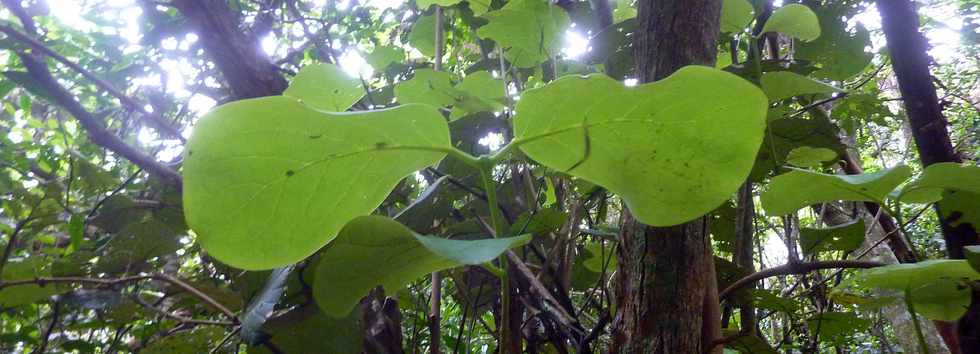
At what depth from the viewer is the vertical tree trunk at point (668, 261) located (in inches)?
16.2

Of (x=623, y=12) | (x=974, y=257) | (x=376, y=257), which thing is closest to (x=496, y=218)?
(x=376, y=257)

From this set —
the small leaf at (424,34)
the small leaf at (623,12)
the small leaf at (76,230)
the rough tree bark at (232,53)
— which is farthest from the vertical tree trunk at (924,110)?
the small leaf at (76,230)

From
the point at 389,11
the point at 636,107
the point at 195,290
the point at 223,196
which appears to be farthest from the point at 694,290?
the point at 389,11

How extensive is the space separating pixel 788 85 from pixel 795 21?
0.10 meters

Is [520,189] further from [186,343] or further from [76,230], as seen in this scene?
[76,230]

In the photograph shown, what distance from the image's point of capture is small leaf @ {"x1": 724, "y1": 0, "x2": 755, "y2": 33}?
645 mm

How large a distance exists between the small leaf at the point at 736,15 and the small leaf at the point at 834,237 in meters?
0.25

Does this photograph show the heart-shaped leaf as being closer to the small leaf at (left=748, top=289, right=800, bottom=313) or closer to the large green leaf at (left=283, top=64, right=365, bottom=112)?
the small leaf at (left=748, top=289, right=800, bottom=313)

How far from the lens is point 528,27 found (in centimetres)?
65

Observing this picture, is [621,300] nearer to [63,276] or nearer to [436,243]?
[436,243]

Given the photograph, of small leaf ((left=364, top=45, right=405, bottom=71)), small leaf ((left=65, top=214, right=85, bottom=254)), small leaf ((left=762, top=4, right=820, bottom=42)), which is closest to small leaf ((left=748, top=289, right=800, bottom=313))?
small leaf ((left=762, top=4, right=820, bottom=42))

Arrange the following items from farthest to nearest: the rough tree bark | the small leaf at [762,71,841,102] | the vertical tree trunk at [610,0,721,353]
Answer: the rough tree bark, the small leaf at [762,71,841,102], the vertical tree trunk at [610,0,721,353]

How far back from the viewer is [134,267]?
725mm

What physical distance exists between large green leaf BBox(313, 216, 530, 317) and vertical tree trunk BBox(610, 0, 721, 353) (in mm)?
149
